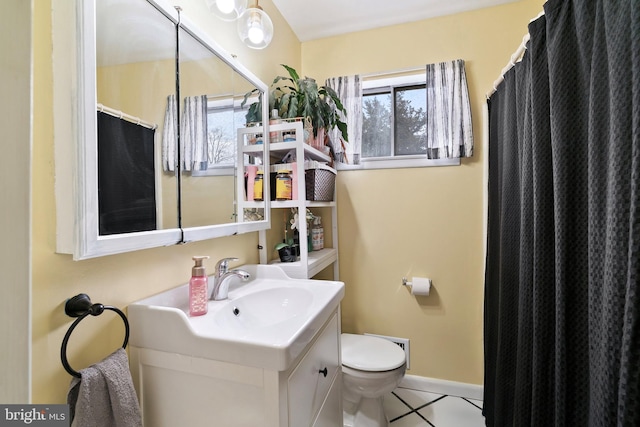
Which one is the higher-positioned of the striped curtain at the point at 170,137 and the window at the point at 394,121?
the window at the point at 394,121

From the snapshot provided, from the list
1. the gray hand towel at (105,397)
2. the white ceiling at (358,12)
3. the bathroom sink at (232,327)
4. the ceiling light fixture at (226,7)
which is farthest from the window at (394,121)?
the gray hand towel at (105,397)

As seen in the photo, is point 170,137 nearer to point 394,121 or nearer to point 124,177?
point 124,177

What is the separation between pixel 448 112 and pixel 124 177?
1807 mm

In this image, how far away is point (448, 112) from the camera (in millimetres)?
1784

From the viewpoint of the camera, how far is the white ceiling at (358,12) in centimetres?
175

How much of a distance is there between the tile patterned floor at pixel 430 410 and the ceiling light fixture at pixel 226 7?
2226 millimetres

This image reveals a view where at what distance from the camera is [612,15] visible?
0.64 m

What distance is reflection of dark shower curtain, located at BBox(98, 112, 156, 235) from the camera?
2.28 feet

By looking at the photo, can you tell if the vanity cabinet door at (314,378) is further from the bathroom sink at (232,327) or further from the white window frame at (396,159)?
the white window frame at (396,159)

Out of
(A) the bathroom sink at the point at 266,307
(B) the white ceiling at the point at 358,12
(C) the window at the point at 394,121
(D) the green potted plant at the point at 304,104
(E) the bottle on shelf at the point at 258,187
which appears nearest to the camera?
(A) the bathroom sink at the point at 266,307

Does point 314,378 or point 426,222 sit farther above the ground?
point 426,222

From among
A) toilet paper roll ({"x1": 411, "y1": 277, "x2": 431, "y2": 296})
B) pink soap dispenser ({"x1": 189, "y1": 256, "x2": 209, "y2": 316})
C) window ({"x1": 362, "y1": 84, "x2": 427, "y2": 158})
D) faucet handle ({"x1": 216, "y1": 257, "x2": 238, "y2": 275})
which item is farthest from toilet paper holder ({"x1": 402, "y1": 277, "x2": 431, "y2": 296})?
pink soap dispenser ({"x1": 189, "y1": 256, "x2": 209, "y2": 316})

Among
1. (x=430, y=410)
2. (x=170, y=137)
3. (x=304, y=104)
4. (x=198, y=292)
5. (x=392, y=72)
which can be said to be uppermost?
(x=392, y=72)

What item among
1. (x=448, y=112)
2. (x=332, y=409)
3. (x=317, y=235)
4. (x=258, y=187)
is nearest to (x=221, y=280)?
(x=258, y=187)
